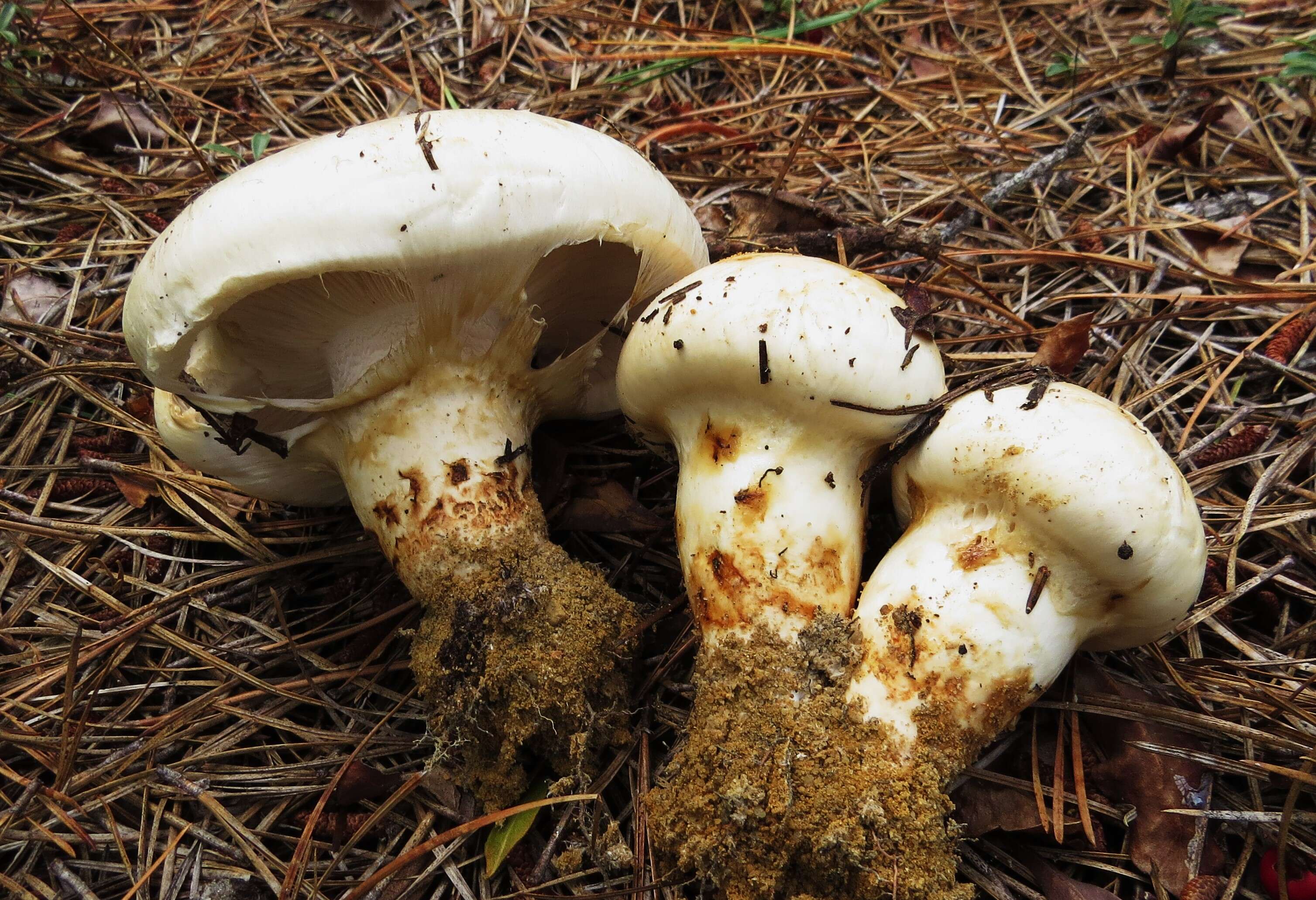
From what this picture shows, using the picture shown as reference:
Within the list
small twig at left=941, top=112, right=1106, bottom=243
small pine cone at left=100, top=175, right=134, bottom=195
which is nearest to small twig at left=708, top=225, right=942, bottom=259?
small twig at left=941, top=112, right=1106, bottom=243

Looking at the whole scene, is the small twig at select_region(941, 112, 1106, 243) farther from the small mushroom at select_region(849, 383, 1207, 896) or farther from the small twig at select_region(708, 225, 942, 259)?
the small mushroom at select_region(849, 383, 1207, 896)

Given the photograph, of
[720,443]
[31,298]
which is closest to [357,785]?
[720,443]

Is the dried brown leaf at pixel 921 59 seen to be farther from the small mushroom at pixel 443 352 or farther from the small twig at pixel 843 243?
the small mushroom at pixel 443 352

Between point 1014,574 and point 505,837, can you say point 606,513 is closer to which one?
point 505,837

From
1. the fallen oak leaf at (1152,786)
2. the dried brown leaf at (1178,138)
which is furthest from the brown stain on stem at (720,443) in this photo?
the dried brown leaf at (1178,138)

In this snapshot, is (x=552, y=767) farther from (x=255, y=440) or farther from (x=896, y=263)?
(x=896, y=263)

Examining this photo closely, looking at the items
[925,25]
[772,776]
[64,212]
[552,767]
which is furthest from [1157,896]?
[64,212]
